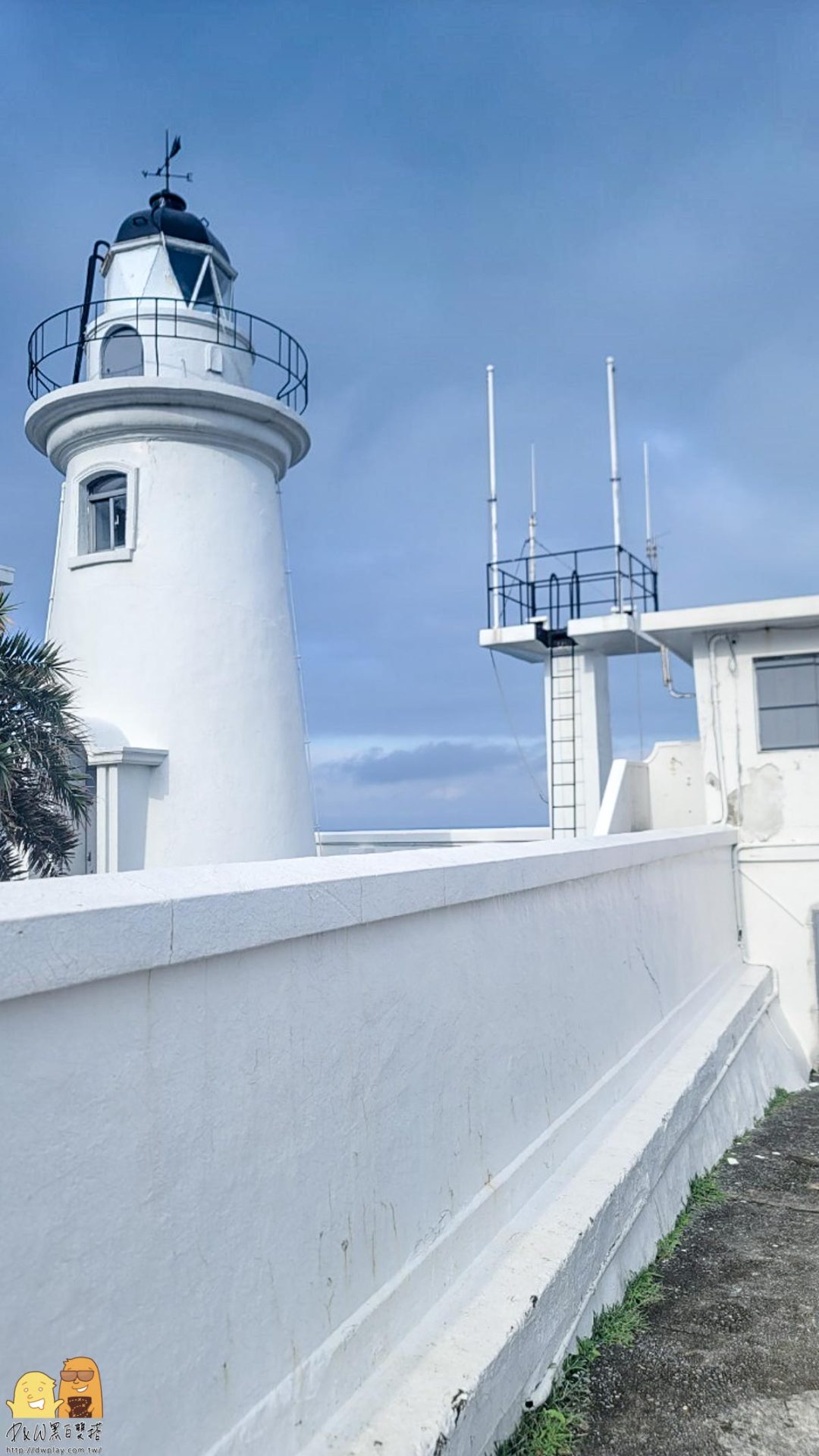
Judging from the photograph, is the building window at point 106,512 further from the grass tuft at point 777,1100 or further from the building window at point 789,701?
the grass tuft at point 777,1100

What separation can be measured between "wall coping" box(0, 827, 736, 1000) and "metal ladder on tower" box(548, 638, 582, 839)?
36.6 feet

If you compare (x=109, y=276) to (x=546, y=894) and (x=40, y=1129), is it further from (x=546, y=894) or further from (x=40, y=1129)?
(x=40, y=1129)

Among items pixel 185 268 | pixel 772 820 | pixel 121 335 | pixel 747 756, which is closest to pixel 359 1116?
pixel 772 820

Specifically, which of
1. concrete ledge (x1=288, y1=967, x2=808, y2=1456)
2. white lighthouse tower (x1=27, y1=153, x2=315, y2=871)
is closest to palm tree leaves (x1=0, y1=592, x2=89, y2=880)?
white lighthouse tower (x1=27, y1=153, x2=315, y2=871)

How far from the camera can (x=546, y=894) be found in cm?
542

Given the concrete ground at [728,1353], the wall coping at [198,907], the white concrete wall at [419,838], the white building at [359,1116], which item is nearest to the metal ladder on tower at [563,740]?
the white concrete wall at [419,838]

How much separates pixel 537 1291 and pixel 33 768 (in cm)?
917

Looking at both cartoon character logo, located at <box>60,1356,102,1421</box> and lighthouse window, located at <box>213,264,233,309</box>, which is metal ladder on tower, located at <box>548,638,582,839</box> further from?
cartoon character logo, located at <box>60,1356,102,1421</box>

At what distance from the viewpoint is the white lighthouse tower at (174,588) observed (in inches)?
522

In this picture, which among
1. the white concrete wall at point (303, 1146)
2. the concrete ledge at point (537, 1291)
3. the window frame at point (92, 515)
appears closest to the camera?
the white concrete wall at point (303, 1146)

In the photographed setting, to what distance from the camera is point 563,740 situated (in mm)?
15773

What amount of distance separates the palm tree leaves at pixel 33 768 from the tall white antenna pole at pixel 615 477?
7.71m

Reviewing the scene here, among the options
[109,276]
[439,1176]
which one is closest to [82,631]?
[109,276]

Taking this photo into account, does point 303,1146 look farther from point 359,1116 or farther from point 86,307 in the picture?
point 86,307
